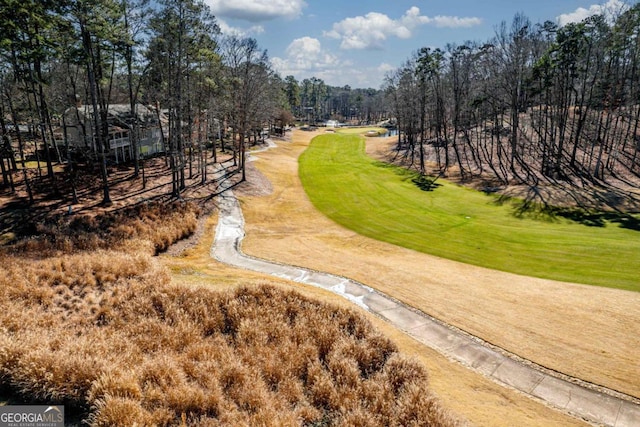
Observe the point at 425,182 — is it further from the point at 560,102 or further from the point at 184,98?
the point at 184,98

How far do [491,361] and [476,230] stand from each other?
53.7 ft

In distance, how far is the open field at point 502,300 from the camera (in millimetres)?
12766

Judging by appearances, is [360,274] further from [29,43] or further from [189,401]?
[29,43]

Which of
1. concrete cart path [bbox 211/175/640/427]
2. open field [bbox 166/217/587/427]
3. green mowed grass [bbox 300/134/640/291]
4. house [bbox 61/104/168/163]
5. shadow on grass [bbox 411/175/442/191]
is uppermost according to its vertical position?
house [bbox 61/104/168/163]

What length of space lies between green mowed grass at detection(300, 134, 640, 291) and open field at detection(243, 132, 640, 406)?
5.11ft

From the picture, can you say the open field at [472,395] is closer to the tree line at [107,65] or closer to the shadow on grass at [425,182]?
the tree line at [107,65]

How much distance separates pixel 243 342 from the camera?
40.0ft

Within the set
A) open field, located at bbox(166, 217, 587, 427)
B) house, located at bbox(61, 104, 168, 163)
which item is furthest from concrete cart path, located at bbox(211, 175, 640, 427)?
house, located at bbox(61, 104, 168, 163)

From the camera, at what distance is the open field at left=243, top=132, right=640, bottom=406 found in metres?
12.8

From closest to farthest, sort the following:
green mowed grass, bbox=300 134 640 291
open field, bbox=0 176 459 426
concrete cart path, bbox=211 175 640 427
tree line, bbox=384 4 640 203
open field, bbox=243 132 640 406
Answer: open field, bbox=0 176 459 426, concrete cart path, bbox=211 175 640 427, open field, bbox=243 132 640 406, green mowed grass, bbox=300 134 640 291, tree line, bbox=384 4 640 203

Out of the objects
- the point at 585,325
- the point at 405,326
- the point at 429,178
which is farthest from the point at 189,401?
the point at 429,178

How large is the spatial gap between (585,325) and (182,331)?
1552cm

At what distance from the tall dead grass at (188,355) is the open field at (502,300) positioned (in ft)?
17.3

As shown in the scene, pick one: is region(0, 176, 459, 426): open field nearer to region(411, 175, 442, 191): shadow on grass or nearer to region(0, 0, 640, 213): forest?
region(0, 0, 640, 213): forest
